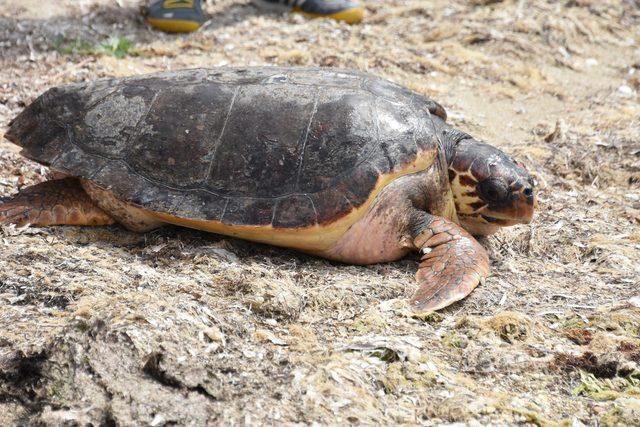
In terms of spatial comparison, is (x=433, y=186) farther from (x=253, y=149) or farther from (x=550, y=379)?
A: (x=550, y=379)

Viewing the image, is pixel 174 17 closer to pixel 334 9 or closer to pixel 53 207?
pixel 334 9

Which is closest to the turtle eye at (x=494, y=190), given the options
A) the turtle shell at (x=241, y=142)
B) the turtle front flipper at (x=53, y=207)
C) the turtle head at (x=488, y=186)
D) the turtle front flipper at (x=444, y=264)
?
the turtle head at (x=488, y=186)

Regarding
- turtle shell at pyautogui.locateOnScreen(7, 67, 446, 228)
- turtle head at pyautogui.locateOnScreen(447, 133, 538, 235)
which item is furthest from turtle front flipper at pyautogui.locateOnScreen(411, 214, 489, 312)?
turtle shell at pyautogui.locateOnScreen(7, 67, 446, 228)

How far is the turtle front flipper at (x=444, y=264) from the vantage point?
3.59 m

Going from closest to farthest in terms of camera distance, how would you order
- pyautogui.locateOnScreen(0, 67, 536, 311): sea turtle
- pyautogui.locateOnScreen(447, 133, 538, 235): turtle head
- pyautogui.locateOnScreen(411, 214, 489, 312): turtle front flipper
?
pyautogui.locateOnScreen(411, 214, 489, 312): turtle front flipper → pyautogui.locateOnScreen(0, 67, 536, 311): sea turtle → pyautogui.locateOnScreen(447, 133, 538, 235): turtle head

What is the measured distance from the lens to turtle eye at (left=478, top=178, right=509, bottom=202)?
4.29m

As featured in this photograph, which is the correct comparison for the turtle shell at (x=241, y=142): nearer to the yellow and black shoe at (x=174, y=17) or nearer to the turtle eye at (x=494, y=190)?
the turtle eye at (x=494, y=190)

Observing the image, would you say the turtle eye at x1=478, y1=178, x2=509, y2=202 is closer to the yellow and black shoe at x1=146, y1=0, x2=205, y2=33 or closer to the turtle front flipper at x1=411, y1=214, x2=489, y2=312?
the turtle front flipper at x1=411, y1=214, x2=489, y2=312

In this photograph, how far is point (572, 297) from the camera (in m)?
3.70

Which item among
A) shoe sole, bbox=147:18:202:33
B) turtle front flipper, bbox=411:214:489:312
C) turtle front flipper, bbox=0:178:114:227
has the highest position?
turtle front flipper, bbox=411:214:489:312

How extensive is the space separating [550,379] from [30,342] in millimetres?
2195

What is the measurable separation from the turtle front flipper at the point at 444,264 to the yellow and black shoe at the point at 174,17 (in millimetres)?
4727

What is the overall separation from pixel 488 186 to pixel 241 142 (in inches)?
61.6

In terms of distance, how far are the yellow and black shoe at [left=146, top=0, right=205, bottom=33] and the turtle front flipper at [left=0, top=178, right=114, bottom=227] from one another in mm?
3949
